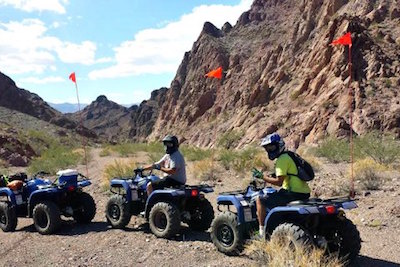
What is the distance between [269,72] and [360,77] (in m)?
19.3

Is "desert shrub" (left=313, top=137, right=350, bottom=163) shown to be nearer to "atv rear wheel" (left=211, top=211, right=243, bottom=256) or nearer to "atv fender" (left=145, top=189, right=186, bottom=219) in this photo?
"atv fender" (left=145, top=189, right=186, bottom=219)

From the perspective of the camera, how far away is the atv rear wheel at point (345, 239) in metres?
6.66

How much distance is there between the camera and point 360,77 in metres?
33.4

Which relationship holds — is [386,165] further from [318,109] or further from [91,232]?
[318,109]

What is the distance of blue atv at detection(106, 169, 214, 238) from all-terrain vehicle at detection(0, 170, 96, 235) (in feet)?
3.01

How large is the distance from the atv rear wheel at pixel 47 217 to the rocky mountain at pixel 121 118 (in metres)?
80.1

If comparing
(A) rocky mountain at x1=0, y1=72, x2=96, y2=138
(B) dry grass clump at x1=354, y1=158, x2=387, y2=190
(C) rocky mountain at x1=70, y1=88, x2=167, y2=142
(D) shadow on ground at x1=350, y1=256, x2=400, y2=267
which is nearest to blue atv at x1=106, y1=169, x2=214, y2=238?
(D) shadow on ground at x1=350, y1=256, x2=400, y2=267

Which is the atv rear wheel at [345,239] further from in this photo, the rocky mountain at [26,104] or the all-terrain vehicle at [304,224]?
the rocky mountain at [26,104]

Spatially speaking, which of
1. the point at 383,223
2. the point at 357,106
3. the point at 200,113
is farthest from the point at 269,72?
the point at 383,223

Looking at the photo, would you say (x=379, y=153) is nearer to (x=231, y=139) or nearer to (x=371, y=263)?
(x=371, y=263)

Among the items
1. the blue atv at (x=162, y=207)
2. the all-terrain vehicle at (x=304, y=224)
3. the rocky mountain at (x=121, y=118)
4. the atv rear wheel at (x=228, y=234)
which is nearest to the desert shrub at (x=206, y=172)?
the blue atv at (x=162, y=207)

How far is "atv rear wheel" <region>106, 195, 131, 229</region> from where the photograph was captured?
9617 millimetres

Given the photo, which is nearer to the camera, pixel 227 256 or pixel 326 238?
pixel 326 238

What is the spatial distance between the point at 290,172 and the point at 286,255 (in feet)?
5.14
